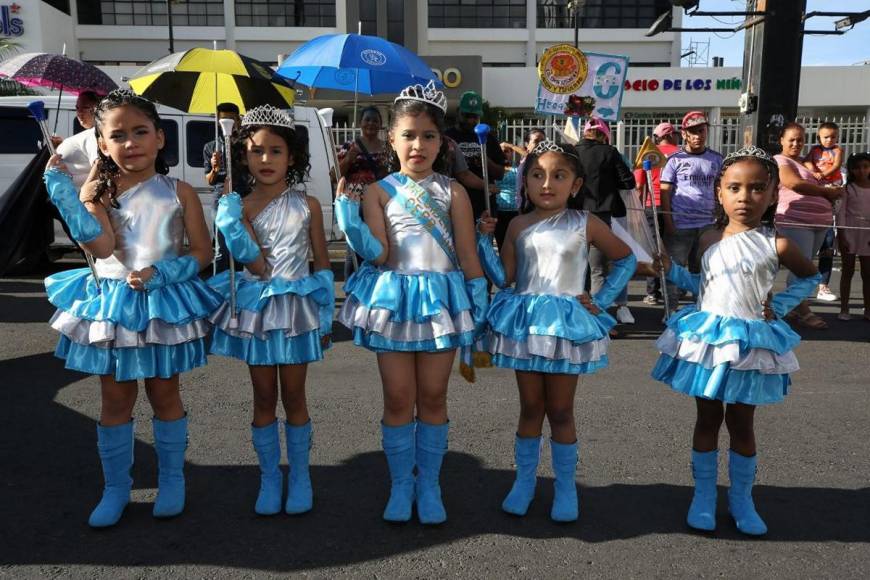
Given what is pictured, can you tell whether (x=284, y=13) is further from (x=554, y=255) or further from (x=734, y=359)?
(x=734, y=359)

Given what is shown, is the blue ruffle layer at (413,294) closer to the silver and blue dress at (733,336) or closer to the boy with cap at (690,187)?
the silver and blue dress at (733,336)

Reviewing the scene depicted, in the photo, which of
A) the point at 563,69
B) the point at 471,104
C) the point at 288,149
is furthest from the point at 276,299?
the point at 563,69

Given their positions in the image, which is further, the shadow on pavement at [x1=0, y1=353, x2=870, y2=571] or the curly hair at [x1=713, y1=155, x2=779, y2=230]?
the curly hair at [x1=713, y1=155, x2=779, y2=230]

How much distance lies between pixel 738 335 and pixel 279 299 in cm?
181

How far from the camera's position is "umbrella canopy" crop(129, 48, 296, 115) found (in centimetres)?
540

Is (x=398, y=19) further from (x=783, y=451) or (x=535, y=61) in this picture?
(x=783, y=451)

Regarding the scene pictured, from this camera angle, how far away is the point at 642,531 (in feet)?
10.0

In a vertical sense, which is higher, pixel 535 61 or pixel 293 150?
pixel 535 61

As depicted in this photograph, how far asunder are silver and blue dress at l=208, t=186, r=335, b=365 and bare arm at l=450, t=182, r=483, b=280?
575mm

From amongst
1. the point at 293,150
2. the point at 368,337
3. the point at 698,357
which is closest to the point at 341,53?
the point at 293,150

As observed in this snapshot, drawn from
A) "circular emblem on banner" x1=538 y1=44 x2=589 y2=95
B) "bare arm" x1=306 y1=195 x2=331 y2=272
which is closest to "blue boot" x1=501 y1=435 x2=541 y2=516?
"bare arm" x1=306 y1=195 x2=331 y2=272

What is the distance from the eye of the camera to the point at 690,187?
22.0ft

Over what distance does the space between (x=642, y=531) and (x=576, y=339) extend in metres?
0.83

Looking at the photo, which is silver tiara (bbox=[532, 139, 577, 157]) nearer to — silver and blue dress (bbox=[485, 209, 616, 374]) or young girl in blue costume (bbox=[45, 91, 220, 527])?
silver and blue dress (bbox=[485, 209, 616, 374])
